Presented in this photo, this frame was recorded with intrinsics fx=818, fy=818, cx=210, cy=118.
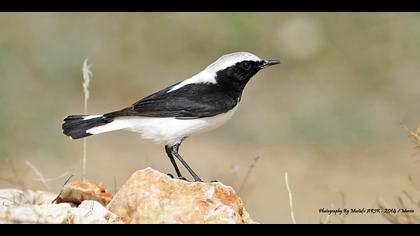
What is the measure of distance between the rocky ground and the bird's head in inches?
86.4

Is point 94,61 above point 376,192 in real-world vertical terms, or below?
above

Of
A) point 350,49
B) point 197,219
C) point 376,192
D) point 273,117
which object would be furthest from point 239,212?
point 350,49

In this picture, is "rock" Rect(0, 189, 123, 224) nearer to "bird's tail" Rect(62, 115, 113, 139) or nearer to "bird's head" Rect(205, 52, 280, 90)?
"bird's tail" Rect(62, 115, 113, 139)

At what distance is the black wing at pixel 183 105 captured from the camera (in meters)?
7.55

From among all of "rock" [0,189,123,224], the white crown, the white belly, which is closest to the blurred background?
the white crown

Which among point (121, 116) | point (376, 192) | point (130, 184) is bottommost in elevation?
point (376, 192)

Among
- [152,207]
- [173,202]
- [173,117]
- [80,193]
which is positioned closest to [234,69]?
[173,117]

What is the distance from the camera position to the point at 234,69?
8.16m

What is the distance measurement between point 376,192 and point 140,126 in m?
4.69

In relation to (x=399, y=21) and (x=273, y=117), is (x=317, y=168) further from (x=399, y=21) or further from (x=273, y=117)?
(x=399, y=21)

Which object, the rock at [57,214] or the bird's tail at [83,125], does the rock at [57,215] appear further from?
the bird's tail at [83,125]

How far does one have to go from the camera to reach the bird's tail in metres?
7.70

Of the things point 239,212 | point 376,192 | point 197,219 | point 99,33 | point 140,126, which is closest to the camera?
point 197,219

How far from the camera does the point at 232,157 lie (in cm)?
1260
